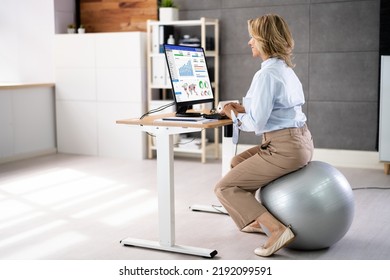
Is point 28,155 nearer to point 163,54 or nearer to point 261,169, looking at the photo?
point 163,54

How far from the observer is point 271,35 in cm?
314

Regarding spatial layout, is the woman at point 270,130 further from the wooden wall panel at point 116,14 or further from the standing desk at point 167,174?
the wooden wall panel at point 116,14

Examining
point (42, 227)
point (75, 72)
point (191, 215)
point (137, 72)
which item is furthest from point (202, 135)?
point (42, 227)

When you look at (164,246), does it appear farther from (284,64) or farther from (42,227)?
(284,64)

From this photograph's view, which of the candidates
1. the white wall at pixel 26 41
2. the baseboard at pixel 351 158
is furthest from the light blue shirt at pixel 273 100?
the white wall at pixel 26 41

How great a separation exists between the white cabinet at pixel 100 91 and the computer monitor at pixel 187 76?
2.44 metres

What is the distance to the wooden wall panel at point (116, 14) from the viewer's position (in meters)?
6.56

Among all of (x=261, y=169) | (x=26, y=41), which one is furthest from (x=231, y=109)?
(x=26, y=41)

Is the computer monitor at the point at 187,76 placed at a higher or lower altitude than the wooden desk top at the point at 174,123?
higher

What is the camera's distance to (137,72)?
6.18 metres

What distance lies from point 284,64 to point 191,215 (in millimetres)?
1392

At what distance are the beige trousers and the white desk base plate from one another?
0.24 meters

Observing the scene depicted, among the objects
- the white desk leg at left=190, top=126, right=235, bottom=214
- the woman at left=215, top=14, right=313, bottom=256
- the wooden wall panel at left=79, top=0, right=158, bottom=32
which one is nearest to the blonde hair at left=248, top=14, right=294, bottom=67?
the woman at left=215, top=14, right=313, bottom=256

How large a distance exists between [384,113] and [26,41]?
414cm
